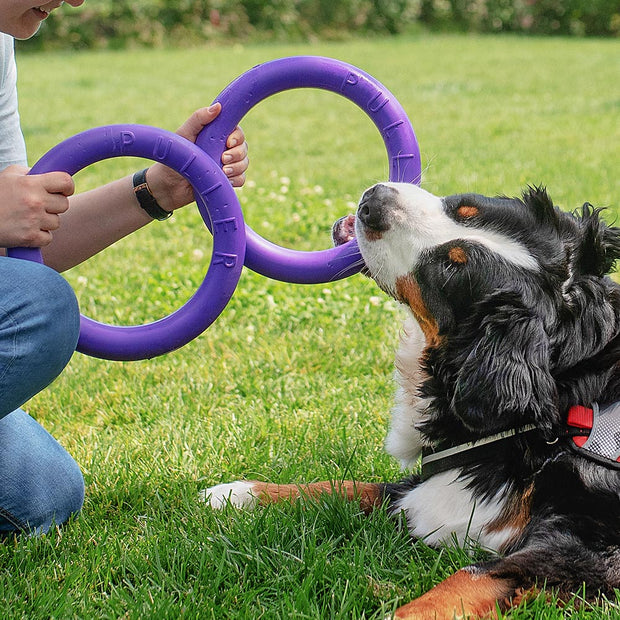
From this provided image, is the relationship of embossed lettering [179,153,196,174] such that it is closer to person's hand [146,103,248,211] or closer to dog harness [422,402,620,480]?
person's hand [146,103,248,211]

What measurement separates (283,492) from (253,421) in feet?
1.92

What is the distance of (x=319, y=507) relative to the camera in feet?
8.57

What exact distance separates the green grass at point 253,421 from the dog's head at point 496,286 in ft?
1.62

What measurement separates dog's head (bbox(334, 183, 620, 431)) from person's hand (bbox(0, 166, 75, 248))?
36.0 inches

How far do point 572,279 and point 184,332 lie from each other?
1.23m

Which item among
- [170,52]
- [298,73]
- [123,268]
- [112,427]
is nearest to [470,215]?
[298,73]

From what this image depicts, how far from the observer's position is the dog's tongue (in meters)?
3.16

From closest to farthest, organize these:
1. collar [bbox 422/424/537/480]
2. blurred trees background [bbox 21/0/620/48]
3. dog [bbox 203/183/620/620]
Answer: dog [bbox 203/183/620/620] < collar [bbox 422/424/537/480] < blurred trees background [bbox 21/0/620/48]

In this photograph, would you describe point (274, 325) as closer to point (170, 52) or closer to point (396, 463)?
point (396, 463)

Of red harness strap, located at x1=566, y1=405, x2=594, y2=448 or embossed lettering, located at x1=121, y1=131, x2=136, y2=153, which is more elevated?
embossed lettering, located at x1=121, y1=131, x2=136, y2=153

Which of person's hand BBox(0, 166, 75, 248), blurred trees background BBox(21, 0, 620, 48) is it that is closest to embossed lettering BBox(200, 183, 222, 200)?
person's hand BBox(0, 166, 75, 248)

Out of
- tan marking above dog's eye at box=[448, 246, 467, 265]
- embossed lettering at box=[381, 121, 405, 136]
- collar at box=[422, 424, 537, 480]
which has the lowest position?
collar at box=[422, 424, 537, 480]

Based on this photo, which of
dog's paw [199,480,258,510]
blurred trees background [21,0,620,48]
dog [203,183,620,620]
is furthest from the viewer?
blurred trees background [21,0,620,48]

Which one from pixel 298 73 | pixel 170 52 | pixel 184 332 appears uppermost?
pixel 298 73
